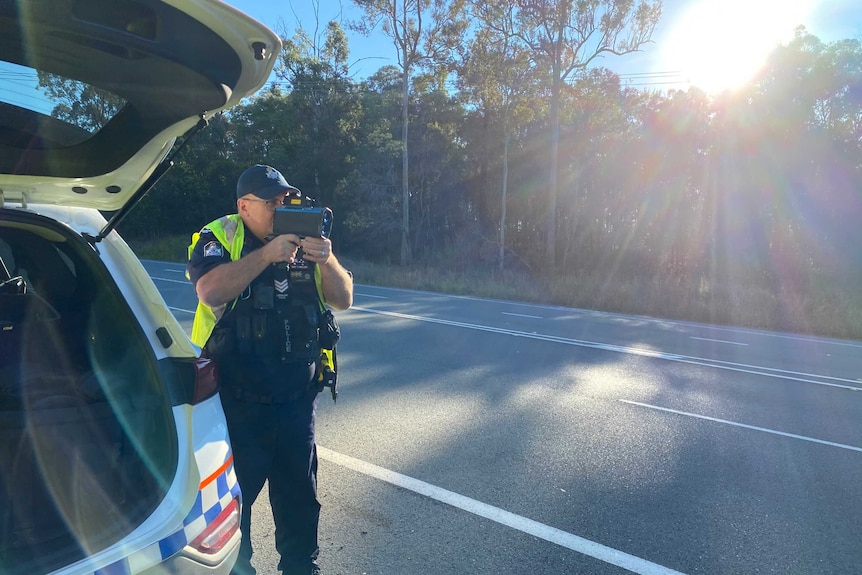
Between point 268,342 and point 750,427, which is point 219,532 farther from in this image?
point 750,427

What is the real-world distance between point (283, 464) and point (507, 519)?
1549 millimetres

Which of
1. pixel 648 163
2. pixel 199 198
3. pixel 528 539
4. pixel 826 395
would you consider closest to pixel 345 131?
pixel 199 198

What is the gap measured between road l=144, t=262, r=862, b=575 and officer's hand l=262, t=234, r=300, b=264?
1.68 m

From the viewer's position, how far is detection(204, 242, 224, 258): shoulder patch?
243 cm

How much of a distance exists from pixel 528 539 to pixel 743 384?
15.8ft

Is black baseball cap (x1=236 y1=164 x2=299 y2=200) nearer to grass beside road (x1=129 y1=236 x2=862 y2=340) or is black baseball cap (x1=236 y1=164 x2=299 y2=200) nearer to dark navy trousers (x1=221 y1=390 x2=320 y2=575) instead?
dark navy trousers (x1=221 y1=390 x2=320 y2=575)

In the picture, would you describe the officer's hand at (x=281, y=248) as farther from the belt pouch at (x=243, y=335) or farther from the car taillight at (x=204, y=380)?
the car taillight at (x=204, y=380)

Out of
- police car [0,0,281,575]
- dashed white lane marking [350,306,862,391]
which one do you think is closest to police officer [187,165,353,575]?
police car [0,0,281,575]

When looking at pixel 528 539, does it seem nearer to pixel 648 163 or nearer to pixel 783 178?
pixel 783 178

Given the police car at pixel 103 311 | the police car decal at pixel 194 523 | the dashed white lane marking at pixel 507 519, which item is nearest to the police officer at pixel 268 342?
the police car at pixel 103 311

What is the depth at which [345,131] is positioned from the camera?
31.2m

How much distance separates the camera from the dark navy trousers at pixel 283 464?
8.12 feet

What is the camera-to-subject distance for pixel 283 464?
8.41 feet

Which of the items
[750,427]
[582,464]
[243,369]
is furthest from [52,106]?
[750,427]
